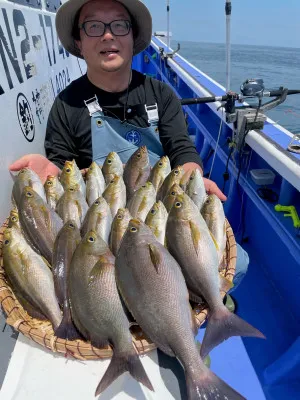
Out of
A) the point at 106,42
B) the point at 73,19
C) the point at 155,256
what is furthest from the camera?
the point at 73,19

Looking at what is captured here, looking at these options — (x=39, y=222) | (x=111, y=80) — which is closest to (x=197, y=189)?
A: (x=39, y=222)

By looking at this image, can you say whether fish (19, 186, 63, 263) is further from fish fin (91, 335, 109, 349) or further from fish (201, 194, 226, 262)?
fish (201, 194, 226, 262)

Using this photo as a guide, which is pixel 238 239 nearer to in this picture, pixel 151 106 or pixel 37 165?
pixel 151 106

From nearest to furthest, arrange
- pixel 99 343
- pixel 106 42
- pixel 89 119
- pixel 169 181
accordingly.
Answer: pixel 99 343 → pixel 169 181 → pixel 106 42 → pixel 89 119

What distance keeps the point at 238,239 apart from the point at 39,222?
72.7 inches

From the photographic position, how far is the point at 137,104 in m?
2.62


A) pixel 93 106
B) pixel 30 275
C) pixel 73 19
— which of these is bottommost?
pixel 30 275

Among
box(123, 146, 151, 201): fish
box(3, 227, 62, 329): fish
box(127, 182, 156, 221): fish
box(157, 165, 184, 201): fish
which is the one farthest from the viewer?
box(123, 146, 151, 201): fish

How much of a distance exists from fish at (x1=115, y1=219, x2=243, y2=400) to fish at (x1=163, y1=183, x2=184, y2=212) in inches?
14.3

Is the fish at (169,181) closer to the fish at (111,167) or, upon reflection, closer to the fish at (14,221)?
the fish at (111,167)

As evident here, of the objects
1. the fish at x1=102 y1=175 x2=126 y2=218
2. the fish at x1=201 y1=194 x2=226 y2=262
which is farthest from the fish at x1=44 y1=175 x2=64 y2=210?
the fish at x1=201 y1=194 x2=226 y2=262

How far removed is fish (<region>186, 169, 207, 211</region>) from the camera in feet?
6.06

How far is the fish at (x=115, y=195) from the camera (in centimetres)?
187

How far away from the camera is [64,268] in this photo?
1.46m
